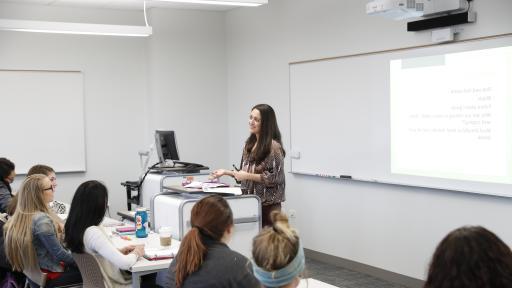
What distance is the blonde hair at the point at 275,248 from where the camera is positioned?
2258mm

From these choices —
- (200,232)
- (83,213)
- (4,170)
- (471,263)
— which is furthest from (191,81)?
(471,263)

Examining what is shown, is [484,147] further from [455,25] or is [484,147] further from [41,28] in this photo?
[41,28]

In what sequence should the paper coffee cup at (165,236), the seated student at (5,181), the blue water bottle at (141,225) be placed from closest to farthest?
the paper coffee cup at (165,236) < the blue water bottle at (141,225) < the seated student at (5,181)

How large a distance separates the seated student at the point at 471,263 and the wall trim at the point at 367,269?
3.78 meters

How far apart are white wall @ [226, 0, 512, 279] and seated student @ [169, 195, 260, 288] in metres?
2.84

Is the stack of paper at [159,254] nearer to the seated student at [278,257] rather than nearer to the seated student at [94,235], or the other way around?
the seated student at [94,235]

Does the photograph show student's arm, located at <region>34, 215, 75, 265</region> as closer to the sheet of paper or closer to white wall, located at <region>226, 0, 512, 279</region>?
the sheet of paper

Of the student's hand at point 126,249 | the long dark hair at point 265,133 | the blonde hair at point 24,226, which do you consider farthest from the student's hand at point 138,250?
the long dark hair at point 265,133

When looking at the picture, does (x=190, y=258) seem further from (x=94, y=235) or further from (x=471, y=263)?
(x=471, y=263)

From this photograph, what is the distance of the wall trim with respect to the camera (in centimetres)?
568

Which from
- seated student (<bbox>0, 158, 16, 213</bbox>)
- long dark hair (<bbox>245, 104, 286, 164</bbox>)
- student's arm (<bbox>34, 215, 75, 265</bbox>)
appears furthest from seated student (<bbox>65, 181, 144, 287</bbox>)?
seated student (<bbox>0, 158, 16, 213</bbox>)

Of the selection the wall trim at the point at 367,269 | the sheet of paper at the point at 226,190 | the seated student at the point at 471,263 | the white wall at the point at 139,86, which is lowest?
the wall trim at the point at 367,269

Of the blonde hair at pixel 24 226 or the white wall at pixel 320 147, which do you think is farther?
the white wall at pixel 320 147

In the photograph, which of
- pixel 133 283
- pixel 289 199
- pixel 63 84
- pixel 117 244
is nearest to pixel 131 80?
pixel 63 84
